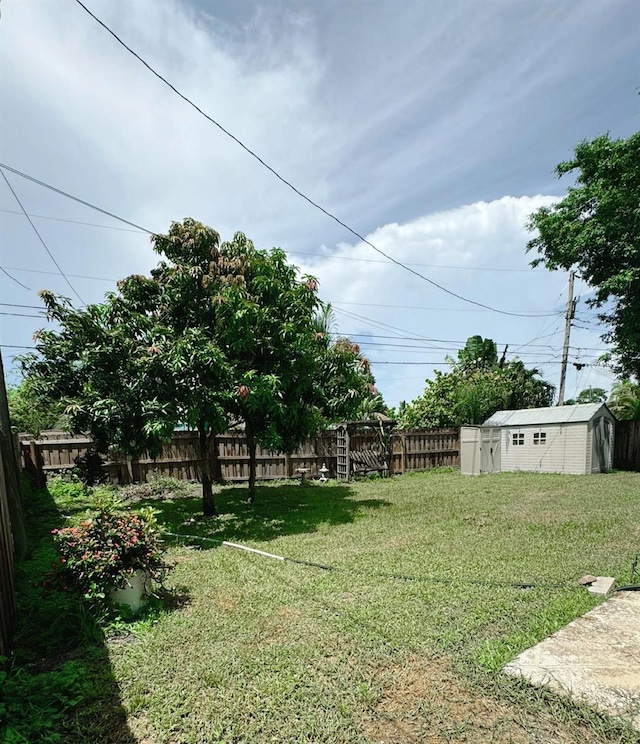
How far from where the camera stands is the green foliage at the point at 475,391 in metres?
16.4

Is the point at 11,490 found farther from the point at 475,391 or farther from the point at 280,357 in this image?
the point at 475,391

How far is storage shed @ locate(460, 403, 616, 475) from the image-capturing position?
1210 centimetres

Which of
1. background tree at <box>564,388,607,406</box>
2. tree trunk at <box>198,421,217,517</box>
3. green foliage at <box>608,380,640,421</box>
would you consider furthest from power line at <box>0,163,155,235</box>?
background tree at <box>564,388,607,406</box>

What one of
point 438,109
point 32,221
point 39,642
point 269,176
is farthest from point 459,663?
point 32,221

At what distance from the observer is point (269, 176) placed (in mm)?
6625

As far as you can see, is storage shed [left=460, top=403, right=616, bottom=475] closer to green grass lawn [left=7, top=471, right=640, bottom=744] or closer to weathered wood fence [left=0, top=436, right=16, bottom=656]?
green grass lawn [left=7, top=471, right=640, bottom=744]

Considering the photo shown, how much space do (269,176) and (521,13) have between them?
391cm

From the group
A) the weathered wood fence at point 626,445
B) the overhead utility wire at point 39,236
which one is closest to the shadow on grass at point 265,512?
the overhead utility wire at point 39,236

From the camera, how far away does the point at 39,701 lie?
2.13 m

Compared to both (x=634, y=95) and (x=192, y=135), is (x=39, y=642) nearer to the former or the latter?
(x=192, y=135)

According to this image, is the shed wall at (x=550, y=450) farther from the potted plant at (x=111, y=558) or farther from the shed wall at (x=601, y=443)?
the potted plant at (x=111, y=558)

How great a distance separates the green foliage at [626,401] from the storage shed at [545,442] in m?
2.23

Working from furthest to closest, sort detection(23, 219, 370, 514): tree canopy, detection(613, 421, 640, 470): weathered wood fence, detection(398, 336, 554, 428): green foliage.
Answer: detection(398, 336, 554, 428): green foliage
detection(613, 421, 640, 470): weathered wood fence
detection(23, 219, 370, 514): tree canopy

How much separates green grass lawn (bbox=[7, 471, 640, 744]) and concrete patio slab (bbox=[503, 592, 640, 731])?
101 mm
